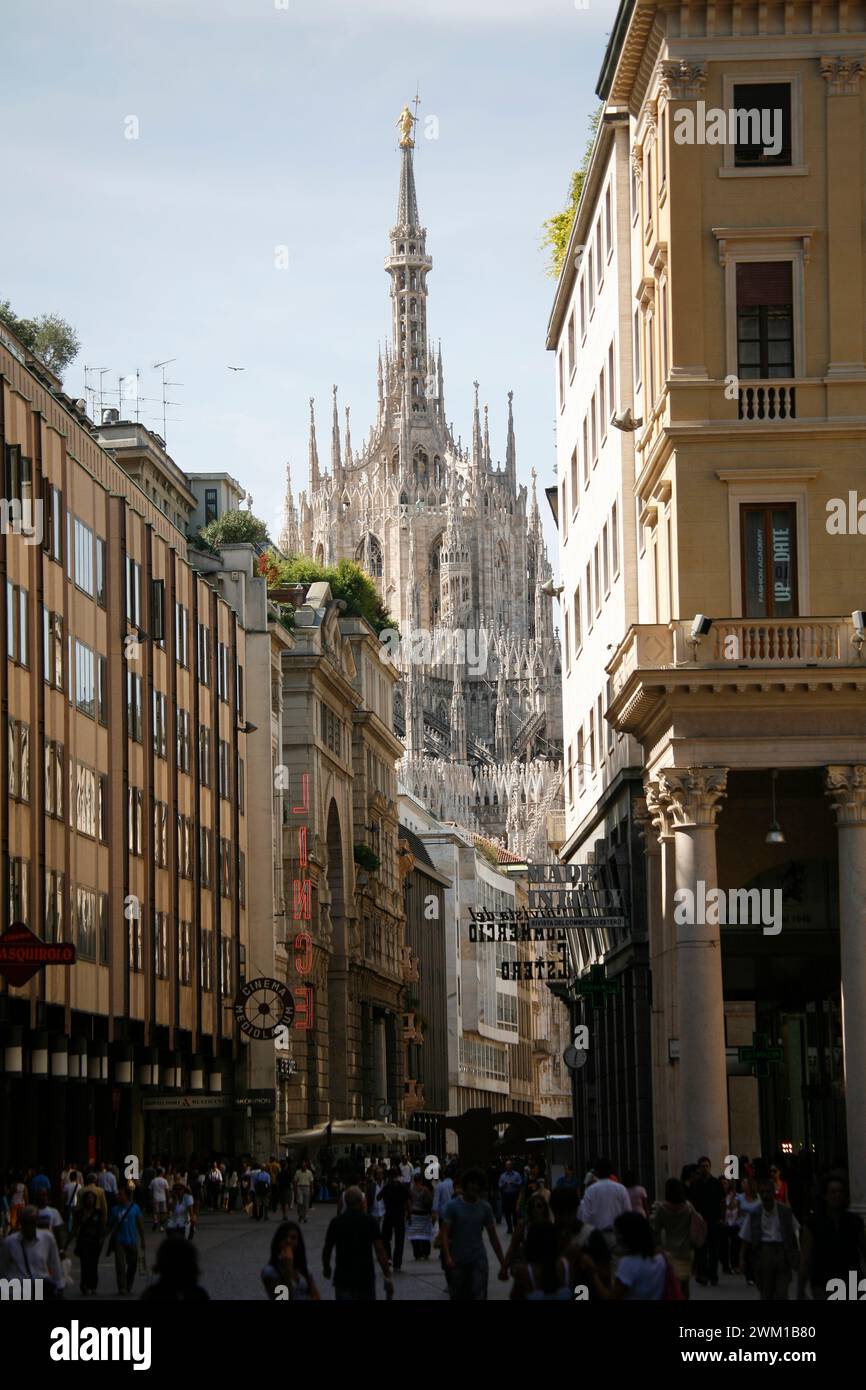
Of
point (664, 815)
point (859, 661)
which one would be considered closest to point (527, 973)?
point (664, 815)

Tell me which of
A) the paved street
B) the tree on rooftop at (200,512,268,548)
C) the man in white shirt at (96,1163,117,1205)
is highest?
the tree on rooftop at (200,512,268,548)

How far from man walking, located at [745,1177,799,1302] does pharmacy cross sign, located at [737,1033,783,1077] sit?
20.5 m

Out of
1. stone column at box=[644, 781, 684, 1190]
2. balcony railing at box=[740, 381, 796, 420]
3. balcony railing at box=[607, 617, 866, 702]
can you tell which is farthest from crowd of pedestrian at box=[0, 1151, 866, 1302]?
balcony railing at box=[740, 381, 796, 420]

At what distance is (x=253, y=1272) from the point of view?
121ft

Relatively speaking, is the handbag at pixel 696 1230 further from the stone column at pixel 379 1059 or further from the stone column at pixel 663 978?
the stone column at pixel 379 1059

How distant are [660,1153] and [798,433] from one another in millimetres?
13498

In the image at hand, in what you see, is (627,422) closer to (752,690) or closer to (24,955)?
(752,690)

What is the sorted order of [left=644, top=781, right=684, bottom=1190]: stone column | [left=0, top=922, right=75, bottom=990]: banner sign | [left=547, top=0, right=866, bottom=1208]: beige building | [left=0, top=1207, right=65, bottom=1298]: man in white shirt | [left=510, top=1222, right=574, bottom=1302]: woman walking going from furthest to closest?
[left=644, top=781, right=684, bottom=1190]: stone column → [left=547, top=0, right=866, bottom=1208]: beige building → [left=0, top=922, right=75, bottom=990]: banner sign → [left=0, top=1207, right=65, bottom=1298]: man in white shirt → [left=510, top=1222, right=574, bottom=1302]: woman walking

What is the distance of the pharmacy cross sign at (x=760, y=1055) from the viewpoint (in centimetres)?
4635

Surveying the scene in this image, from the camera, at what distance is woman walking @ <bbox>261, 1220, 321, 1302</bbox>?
1956 cm

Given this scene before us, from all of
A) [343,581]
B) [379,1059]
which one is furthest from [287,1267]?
[343,581]

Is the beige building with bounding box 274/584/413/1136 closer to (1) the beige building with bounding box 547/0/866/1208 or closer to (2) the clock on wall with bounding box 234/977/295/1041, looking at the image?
(2) the clock on wall with bounding box 234/977/295/1041

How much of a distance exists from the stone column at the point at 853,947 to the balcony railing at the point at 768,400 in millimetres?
6492

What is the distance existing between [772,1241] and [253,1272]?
13.1m
